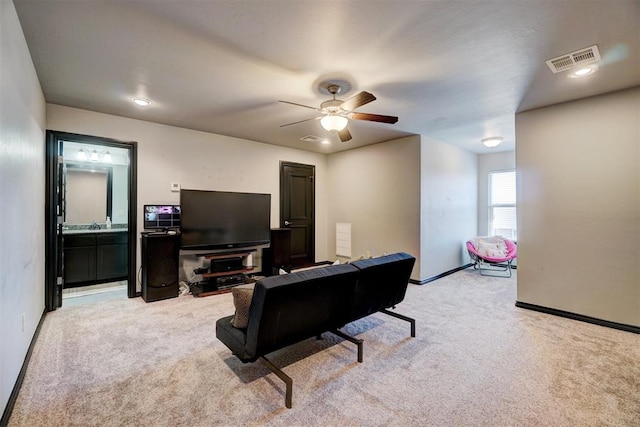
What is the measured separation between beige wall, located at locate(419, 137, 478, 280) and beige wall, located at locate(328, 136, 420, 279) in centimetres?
18

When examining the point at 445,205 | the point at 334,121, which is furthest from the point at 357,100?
the point at 445,205

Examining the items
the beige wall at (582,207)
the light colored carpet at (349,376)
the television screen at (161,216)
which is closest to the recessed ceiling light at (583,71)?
the beige wall at (582,207)

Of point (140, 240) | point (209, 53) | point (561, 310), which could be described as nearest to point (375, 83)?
point (209, 53)

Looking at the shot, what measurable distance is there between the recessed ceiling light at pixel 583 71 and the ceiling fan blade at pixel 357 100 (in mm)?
1967

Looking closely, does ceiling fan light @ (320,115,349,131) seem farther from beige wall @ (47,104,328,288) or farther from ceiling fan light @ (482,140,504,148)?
ceiling fan light @ (482,140,504,148)

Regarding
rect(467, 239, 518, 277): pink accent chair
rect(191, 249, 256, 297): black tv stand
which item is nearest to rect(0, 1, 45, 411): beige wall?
rect(191, 249, 256, 297): black tv stand

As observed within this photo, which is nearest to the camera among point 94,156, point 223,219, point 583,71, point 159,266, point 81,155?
point 583,71

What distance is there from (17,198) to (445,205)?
579 centimetres

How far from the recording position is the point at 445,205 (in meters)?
5.51

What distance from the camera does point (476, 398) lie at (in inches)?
77.3

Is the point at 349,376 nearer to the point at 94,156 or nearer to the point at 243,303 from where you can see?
the point at 243,303

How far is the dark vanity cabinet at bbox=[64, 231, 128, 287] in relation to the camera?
14.9ft

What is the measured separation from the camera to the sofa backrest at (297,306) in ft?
6.26

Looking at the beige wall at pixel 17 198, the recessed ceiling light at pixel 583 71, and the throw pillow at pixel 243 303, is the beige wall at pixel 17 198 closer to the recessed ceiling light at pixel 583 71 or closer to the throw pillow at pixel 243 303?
the throw pillow at pixel 243 303
